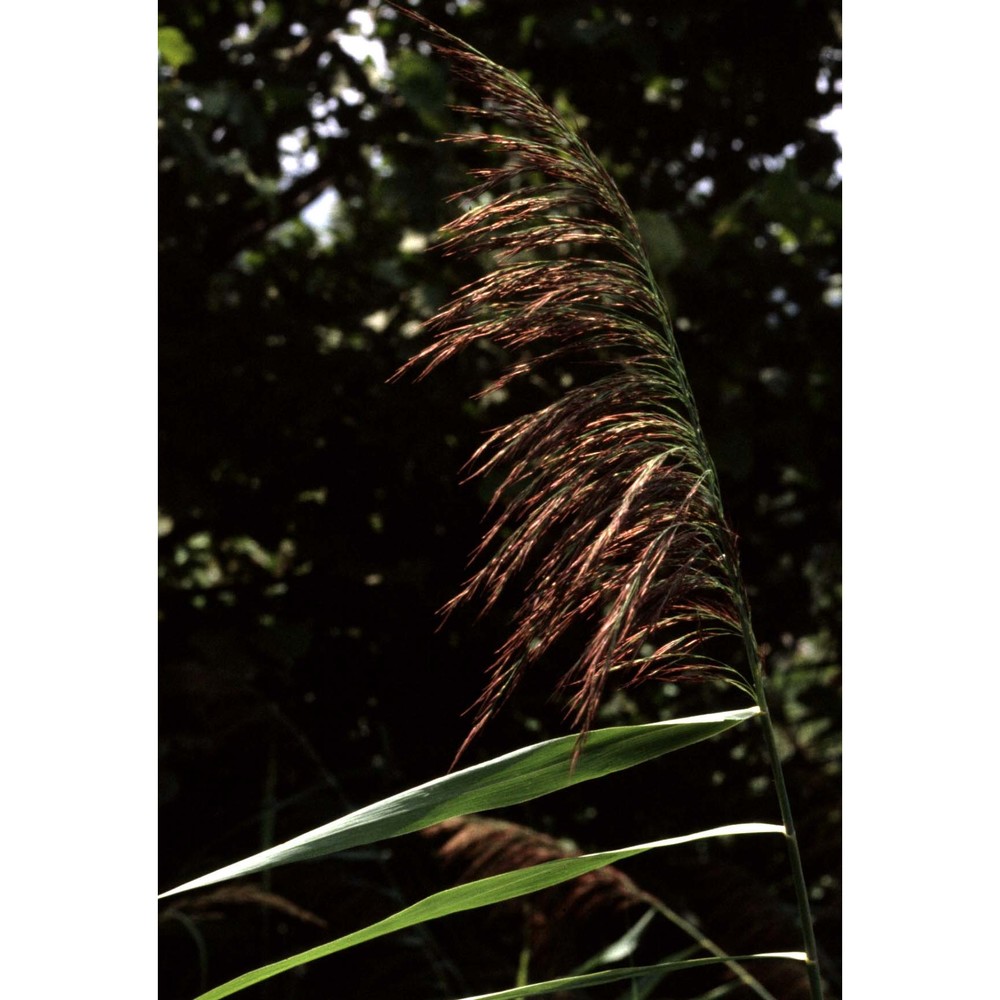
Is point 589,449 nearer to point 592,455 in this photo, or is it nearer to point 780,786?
point 592,455

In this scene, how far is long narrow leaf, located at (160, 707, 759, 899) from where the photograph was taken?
1.62ft

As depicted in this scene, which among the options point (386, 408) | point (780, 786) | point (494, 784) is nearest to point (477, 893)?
point (494, 784)

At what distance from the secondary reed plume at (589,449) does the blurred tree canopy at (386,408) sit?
1.10 meters

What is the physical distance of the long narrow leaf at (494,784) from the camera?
495 millimetres

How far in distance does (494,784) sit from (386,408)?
129 cm

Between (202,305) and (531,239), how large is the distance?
1390mm

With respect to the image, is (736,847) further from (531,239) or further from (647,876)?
(531,239)

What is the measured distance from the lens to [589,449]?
53cm

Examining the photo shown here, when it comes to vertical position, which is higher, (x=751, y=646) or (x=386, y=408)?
(x=751, y=646)

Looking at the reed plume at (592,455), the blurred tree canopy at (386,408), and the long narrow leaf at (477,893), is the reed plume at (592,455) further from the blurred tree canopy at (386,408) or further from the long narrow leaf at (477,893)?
the blurred tree canopy at (386,408)

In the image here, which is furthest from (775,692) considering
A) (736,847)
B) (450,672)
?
(450,672)
